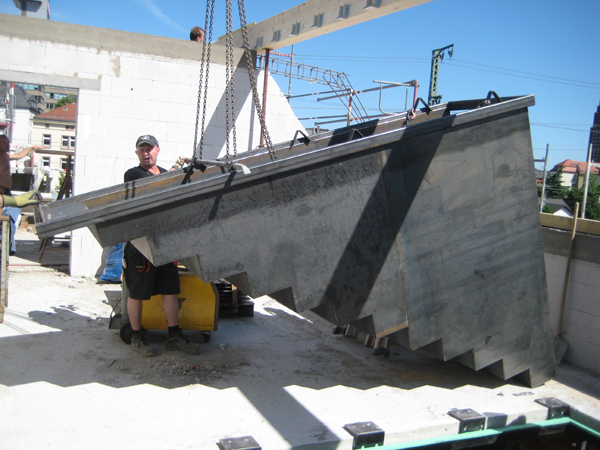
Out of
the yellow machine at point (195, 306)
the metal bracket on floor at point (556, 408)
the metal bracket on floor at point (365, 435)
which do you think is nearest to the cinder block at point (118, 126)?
the yellow machine at point (195, 306)

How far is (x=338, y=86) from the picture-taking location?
11.8m

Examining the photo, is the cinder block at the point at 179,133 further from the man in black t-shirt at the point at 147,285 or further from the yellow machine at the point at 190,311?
the yellow machine at the point at 190,311

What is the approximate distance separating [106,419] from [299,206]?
1.74m

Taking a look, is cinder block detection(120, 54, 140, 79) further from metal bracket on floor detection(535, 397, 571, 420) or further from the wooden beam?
metal bracket on floor detection(535, 397, 571, 420)

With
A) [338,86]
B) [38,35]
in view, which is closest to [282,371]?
[38,35]

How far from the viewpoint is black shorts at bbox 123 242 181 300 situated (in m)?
3.63

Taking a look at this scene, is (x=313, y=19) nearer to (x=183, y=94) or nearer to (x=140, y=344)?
(x=183, y=94)

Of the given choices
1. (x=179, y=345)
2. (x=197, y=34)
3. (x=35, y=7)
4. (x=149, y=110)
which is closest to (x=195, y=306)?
(x=179, y=345)

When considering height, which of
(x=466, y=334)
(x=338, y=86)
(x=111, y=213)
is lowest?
(x=466, y=334)

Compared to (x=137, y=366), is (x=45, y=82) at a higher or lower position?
higher

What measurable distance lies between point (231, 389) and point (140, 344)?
945 mm

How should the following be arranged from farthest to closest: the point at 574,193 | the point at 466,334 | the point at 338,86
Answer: the point at 574,193
the point at 338,86
the point at 466,334

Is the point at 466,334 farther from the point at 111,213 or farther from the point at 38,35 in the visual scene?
the point at 38,35

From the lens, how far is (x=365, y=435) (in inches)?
107
